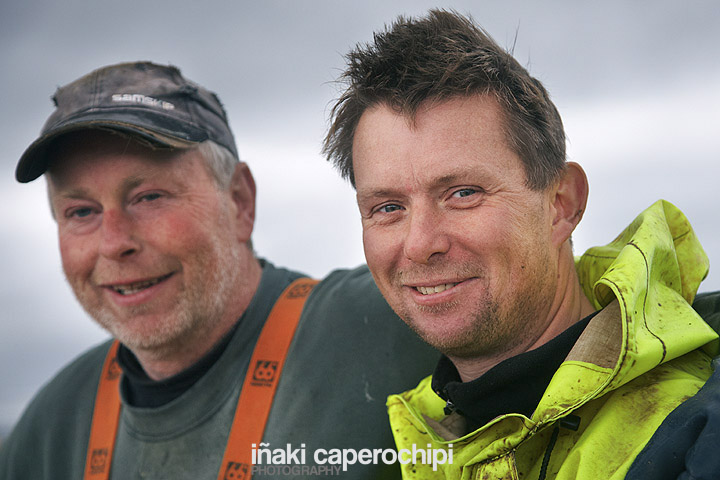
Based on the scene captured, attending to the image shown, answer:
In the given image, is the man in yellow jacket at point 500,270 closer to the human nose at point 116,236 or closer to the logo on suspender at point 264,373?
the logo on suspender at point 264,373

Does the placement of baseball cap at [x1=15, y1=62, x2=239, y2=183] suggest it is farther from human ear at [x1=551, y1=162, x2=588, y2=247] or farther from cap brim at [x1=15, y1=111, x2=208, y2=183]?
human ear at [x1=551, y1=162, x2=588, y2=247]

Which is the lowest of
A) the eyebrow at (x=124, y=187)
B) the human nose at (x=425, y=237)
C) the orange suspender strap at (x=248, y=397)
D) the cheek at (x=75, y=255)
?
the orange suspender strap at (x=248, y=397)

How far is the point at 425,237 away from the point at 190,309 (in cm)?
129

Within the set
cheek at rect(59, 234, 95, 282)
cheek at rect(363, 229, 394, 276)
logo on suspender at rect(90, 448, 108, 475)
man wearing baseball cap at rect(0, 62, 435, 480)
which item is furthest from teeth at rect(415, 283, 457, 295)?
logo on suspender at rect(90, 448, 108, 475)

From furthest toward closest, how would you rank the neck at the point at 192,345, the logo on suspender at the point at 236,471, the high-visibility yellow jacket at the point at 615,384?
the neck at the point at 192,345 < the logo on suspender at the point at 236,471 < the high-visibility yellow jacket at the point at 615,384

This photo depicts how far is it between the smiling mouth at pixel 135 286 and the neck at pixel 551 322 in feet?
4.17

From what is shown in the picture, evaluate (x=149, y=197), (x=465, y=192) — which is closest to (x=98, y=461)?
(x=149, y=197)

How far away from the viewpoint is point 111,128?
254 centimetres

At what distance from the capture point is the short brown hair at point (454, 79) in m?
1.81

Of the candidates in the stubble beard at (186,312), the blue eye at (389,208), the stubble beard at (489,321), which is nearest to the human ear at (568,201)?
the stubble beard at (489,321)

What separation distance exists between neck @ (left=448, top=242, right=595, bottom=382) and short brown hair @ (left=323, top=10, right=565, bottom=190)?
10.8 inches

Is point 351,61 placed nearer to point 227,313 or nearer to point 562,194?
point 562,194

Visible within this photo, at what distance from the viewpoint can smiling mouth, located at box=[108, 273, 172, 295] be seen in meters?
2.66

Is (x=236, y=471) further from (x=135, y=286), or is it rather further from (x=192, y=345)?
(x=135, y=286)
